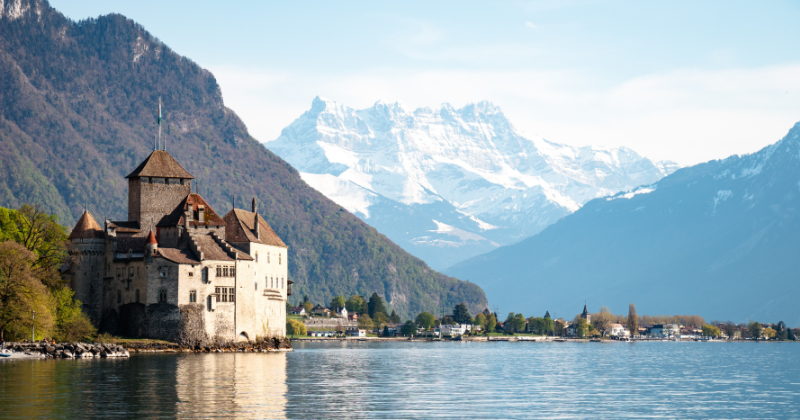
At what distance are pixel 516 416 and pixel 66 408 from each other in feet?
89.0

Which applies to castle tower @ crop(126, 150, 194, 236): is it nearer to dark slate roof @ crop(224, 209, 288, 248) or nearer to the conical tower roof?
the conical tower roof

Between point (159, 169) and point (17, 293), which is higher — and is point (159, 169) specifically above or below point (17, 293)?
above

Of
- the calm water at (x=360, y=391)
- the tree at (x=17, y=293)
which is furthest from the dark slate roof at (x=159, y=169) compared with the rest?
the calm water at (x=360, y=391)

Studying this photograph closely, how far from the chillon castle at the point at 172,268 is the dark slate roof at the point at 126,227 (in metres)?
0.13

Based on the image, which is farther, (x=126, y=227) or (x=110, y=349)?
(x=126, y=227)

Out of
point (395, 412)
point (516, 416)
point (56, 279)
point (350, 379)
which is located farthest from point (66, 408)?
point (56, 279)

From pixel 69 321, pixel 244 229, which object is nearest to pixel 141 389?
pixel 69 321

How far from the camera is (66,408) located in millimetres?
59219

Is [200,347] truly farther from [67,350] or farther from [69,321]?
[67,350]

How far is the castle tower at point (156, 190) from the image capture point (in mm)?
135750

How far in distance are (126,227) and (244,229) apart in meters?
15.7

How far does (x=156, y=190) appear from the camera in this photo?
13675 centimetres

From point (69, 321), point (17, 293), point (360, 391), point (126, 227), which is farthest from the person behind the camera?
point (126, 227)

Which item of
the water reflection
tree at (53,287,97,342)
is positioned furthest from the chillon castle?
the water reflection
